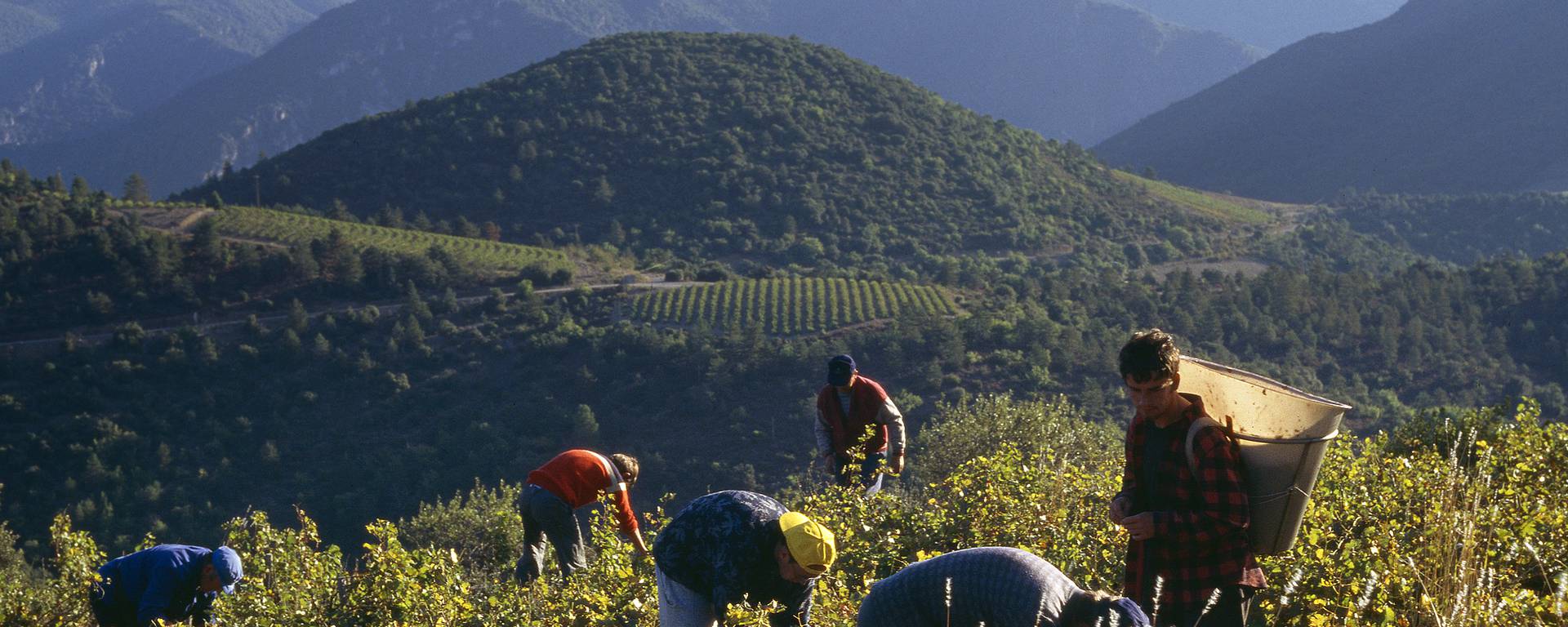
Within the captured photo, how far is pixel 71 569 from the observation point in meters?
6.02

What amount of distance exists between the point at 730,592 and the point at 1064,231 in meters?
64.0

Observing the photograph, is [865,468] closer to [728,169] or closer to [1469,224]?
[728,169]

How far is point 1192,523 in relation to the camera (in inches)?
132

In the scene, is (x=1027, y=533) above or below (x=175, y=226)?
above

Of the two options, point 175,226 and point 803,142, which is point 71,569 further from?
point 803,142

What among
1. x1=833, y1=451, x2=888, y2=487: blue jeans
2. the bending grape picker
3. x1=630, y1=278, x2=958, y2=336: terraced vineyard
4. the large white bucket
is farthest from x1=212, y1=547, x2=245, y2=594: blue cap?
x1=630, y1=278, x2=958, y2=336: terraced vineyard

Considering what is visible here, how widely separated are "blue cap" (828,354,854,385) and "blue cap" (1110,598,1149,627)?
3.92m

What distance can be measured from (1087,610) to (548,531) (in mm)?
4180

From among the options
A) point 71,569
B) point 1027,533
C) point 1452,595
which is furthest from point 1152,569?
point 71,569

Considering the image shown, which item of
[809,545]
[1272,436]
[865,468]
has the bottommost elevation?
[865,468]

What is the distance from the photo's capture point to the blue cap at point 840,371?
6.87 m

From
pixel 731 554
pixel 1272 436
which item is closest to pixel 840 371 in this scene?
pixel 731 554

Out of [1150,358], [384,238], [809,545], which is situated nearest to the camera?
[1150,358]

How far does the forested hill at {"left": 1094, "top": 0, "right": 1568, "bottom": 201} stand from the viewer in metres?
108
